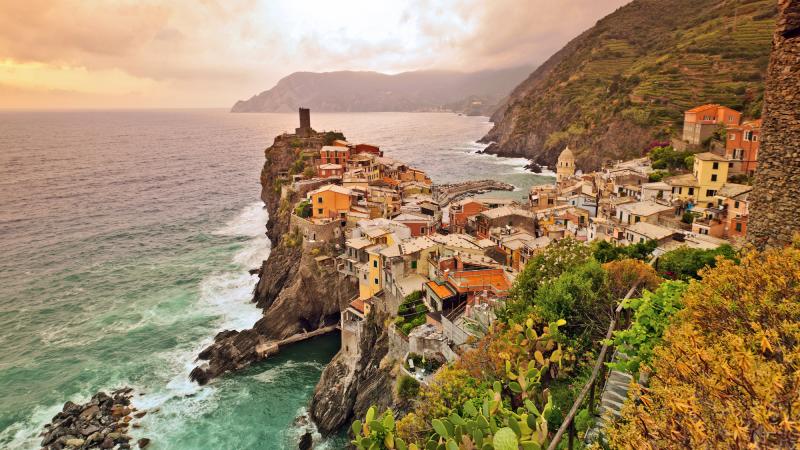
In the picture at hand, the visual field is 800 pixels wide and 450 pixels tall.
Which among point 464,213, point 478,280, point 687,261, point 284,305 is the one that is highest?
point 687,261

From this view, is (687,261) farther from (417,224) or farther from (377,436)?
(417,224)

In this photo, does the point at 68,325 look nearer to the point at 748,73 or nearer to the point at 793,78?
the point at 793,78

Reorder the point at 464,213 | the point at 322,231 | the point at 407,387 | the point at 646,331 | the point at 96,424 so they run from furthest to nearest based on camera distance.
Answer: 1. the point at 464,213
2. the point at 322,231
3. the point at 96,424
4. the point at 407,387
5. the point at 646,331

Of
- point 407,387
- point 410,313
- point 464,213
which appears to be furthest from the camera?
point 464,213

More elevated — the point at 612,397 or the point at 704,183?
the point at 704,183

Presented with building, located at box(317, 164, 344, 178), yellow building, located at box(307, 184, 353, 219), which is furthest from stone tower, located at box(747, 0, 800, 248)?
building, located at box(317, 164, 344, 178)

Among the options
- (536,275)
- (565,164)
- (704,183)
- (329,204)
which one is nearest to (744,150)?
(704,183)
